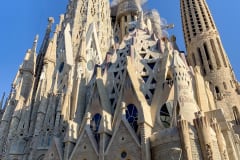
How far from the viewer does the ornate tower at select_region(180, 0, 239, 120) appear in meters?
21.2

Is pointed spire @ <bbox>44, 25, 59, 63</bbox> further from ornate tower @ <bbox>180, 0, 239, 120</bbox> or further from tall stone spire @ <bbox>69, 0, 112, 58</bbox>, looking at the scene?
ornate tower @ <bbox>180, 0, 239, 120</bbox>

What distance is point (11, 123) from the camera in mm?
20031

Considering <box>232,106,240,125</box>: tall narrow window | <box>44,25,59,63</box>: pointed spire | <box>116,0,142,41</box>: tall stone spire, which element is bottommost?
<box>232,106,240,125</box>: tall narrow window

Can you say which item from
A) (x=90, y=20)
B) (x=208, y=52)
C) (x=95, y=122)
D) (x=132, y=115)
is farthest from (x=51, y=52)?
(x=208, y=52)

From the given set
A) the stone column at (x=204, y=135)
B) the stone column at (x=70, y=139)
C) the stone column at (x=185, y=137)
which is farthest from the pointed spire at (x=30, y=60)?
the stone column at (x=204, y=135)

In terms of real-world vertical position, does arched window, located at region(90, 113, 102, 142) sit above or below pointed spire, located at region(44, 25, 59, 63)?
below

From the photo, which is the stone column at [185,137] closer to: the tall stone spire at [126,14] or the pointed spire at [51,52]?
the pointed spire at [51,52]

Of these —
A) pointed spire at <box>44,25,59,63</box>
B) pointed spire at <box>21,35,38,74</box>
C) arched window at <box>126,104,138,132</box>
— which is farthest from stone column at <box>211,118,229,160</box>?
pointed spire at <box>21,35,38,74</box>

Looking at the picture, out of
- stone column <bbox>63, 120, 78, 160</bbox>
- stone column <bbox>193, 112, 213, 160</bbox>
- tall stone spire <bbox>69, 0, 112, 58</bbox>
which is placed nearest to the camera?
stone column <bbox>193, 112, 213, 160</bbox>

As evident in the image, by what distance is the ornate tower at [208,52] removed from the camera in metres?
21.2

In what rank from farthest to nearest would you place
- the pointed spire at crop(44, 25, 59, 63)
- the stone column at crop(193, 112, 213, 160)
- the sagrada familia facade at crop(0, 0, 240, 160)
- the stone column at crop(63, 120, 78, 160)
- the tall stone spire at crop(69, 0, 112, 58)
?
the tall stone spire at crop(69, 0, 112, 58) → the pointed spire at crop(44, 25, 59, 63) → the stone column at crop(63, 120, 78, 160) → the sagrada familia facade at crop(0, 0, 240, 160) → the stone column at crop(193, 112, 213, 160)

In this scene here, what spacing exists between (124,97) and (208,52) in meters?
12.7

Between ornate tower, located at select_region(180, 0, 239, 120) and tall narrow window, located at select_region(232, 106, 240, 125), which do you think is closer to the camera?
tall narrow window, located at select_region(232, 106, 240, 125)

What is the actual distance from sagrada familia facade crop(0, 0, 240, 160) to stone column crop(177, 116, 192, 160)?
4 cm
